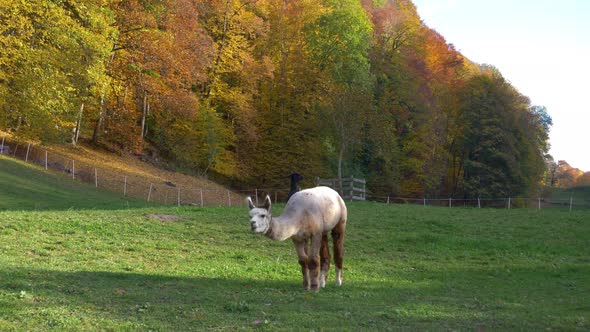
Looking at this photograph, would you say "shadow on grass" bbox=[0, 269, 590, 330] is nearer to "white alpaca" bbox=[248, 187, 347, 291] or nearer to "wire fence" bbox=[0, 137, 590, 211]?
"white alpaca" bbox=[248, 187, 347, 291]

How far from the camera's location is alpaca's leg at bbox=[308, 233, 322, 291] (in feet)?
43.4

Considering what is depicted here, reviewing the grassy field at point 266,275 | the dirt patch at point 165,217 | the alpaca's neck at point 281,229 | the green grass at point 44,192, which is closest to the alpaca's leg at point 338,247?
the grassy field at point 266,275

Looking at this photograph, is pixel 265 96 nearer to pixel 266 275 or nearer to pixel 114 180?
pixel 114 180

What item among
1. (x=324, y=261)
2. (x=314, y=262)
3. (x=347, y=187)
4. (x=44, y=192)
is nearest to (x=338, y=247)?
(x=324, y=261)

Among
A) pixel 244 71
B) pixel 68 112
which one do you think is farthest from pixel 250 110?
pixel 68 112

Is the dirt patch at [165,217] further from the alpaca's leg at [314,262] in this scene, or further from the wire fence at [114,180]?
the wire fence at [114,180]

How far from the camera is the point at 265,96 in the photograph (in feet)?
193

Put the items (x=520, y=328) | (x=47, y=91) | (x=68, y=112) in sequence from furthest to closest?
(x=68, y=112), (x=47, y=91), (x=520, y=328)

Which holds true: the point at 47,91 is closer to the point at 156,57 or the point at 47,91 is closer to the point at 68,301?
the point at 156,57

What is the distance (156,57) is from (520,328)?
41.5m

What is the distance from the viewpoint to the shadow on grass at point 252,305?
9.63m

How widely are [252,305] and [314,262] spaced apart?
8.14ft

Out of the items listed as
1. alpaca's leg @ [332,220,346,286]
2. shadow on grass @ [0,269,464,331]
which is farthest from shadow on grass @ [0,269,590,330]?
alpaca's leg @ [332,220,346,286]

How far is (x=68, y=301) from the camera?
1045 centimetres
